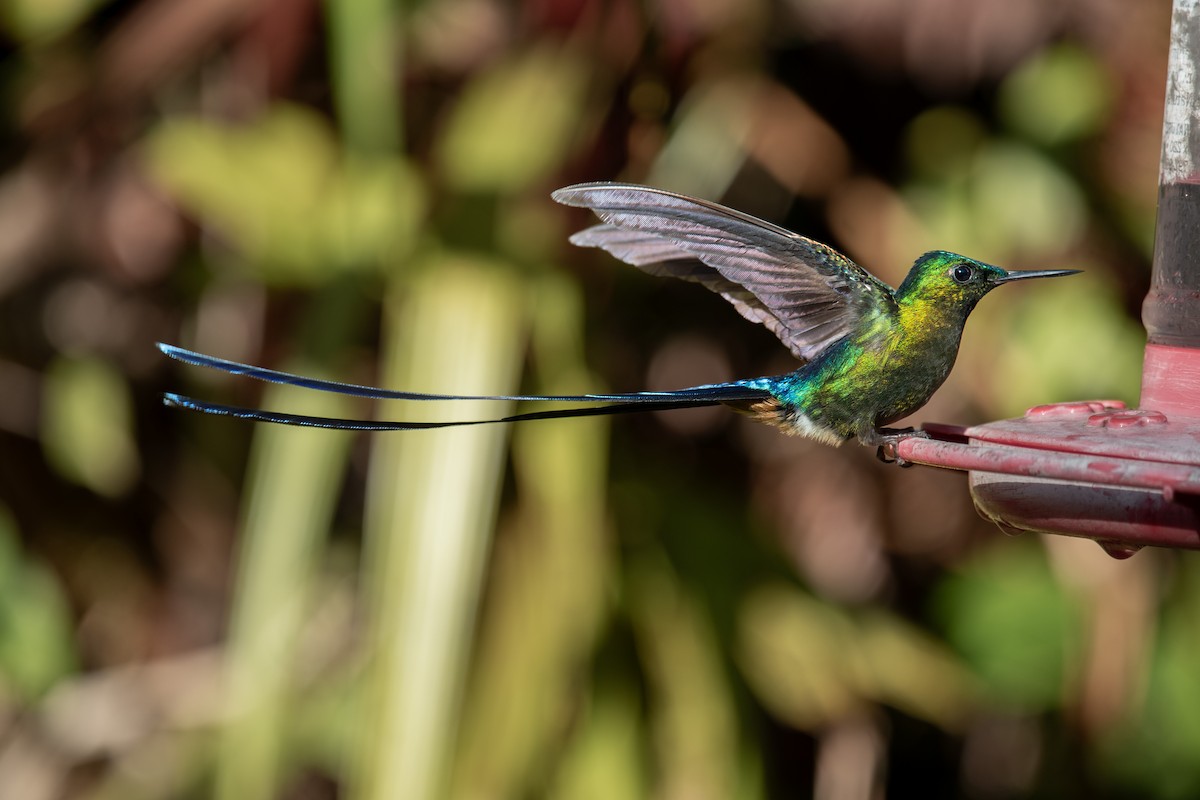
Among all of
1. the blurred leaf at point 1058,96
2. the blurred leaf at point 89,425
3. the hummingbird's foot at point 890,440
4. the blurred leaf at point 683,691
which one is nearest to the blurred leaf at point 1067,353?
the blurred leaf at point 1058,96

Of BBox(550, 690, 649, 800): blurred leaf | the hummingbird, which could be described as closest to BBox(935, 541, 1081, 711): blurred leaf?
BBox(550, 690, 649, 800): blurred leaf

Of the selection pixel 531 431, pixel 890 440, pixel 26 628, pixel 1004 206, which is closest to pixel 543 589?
pixel 531 431

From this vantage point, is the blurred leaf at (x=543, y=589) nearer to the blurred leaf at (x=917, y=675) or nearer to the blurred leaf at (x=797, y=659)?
the blurred leaf at (x=797, y=659)

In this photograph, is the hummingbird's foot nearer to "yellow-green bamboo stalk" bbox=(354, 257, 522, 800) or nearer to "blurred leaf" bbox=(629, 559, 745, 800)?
"yellow-green bamboo stalk" bbox=(354, 257, 522, 800)

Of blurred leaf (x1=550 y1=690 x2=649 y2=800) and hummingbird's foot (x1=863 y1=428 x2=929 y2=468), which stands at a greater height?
hummingbird's foot (x1=863 y1=428 x2=929 y2=468)

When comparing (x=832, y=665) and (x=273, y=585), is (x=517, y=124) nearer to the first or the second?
(x=273, y=585)
